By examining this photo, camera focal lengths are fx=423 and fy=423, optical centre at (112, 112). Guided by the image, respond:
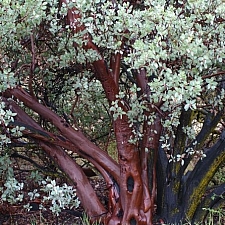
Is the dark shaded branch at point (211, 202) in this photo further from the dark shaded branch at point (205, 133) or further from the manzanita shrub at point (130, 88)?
the dark shaded branch at point (205, 133)

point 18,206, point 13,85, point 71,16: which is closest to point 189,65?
point 71,16

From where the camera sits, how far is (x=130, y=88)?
13.1ft

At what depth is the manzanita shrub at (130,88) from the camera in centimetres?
314

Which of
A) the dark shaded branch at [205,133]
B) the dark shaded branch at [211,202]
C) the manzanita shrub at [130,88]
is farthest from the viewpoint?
the dark shaded branch at [205,133]

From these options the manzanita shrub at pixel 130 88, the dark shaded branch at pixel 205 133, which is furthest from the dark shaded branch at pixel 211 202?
the dark shaded branch at pixel 205 133

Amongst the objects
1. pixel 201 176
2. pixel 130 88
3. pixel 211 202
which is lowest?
pixel 211 202

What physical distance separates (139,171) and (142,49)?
1.45 m

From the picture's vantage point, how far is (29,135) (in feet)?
13.7

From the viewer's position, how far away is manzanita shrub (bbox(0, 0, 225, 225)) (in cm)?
314

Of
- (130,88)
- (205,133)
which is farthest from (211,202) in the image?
(130,88)

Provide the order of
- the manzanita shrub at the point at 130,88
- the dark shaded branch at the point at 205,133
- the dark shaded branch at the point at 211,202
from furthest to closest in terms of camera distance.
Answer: the dark shaded branch at the point at 205,133
the dark shaded branch at the point at 211,202
the manzanita shrub at the point at 130,88

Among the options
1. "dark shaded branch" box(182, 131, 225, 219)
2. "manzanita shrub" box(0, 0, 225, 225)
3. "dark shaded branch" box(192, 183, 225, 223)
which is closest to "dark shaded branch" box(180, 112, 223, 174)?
"manzanita shrub" box(0, 0, 225, 225)

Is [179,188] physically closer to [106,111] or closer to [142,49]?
[106,111]

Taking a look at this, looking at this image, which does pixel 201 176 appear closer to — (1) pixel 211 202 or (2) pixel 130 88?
(1) pixel 211 202
